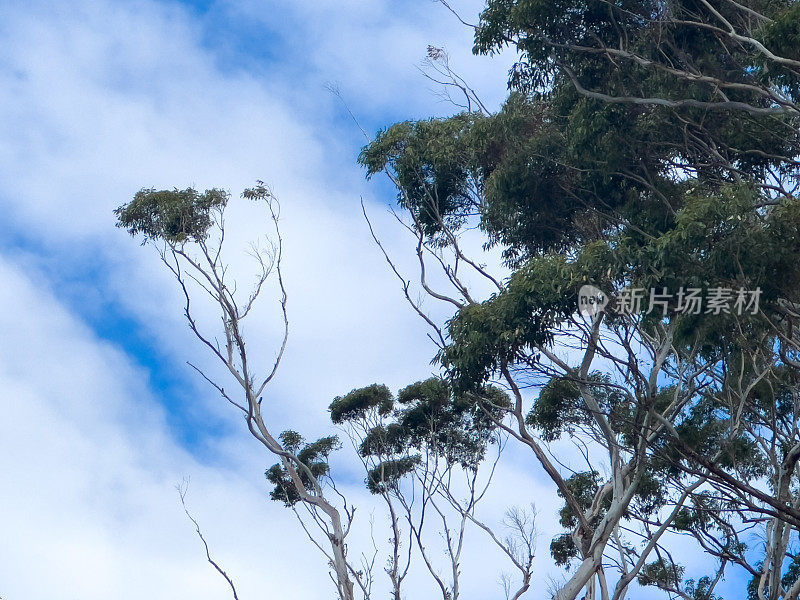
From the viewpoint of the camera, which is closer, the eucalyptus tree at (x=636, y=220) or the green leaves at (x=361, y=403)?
the eucalyptus tree at (x=636, y=220)

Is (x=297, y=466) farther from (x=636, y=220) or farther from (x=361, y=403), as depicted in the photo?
(x=636, y=220)

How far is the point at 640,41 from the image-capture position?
510 inches

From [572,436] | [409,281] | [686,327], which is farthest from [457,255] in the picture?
[686,327]

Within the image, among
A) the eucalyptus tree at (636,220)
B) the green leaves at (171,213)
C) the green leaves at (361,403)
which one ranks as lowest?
the eucalyptus tree at (636,220)

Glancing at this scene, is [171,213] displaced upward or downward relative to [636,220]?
upward

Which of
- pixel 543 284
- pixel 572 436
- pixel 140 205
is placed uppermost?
pixel 140 205

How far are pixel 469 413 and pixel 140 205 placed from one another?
7377mm

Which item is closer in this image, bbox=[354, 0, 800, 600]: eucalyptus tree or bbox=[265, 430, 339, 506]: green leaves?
bbox=[354, 0, 800, 600]: eucalyptus tree

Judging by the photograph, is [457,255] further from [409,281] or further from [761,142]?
[761,142]

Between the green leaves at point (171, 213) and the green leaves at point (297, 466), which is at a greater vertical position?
the green leaves at point (171, 213)

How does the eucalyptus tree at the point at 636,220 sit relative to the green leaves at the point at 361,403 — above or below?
below

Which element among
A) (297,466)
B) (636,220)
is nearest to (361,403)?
(297,466)

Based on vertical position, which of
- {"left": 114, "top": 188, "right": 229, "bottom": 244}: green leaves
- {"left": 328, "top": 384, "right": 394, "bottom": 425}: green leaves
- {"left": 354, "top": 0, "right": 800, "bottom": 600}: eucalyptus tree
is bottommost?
{"left": 354, "top": 0, "right": 800, "bottom": 600}: eucalyptus tree

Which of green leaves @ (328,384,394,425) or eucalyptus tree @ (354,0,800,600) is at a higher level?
green leaves @ (328,384,394,425)
